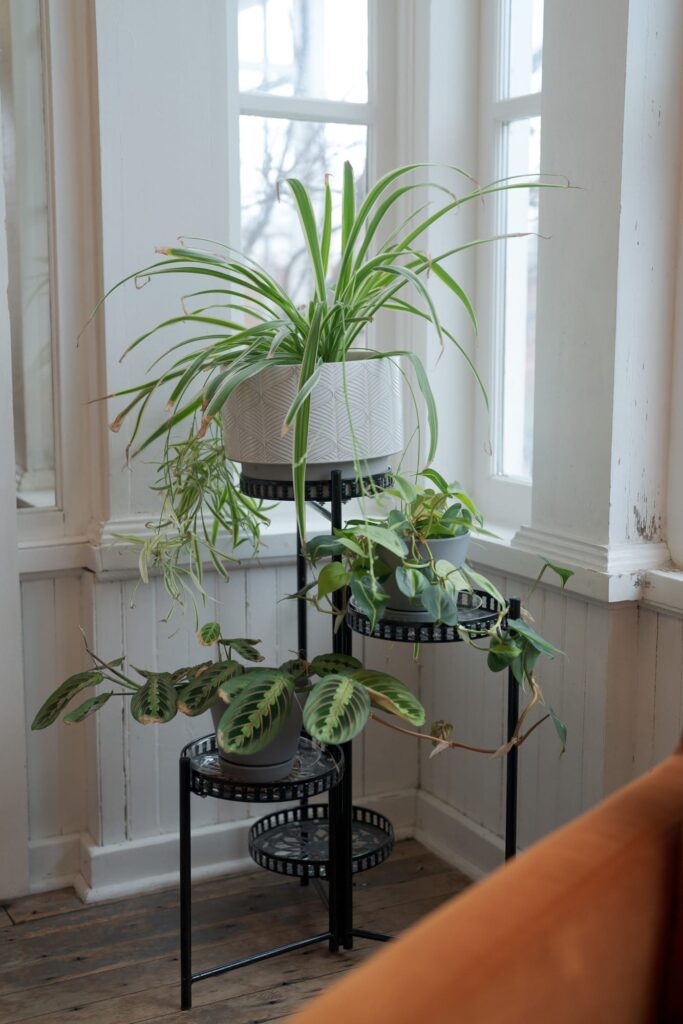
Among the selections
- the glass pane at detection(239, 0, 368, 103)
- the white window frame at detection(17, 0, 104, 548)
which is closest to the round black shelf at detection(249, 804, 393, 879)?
the white window frame at detection(17, 0, 104, 548)

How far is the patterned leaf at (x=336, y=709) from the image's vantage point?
176cm

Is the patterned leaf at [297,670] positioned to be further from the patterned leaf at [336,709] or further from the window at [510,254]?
the window at [510,254]

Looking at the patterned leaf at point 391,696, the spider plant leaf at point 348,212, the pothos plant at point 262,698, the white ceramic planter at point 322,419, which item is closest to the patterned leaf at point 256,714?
the pothos plant at point 262,698

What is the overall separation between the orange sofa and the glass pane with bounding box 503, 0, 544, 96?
189cm

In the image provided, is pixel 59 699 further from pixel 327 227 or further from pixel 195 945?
pixel 327 227

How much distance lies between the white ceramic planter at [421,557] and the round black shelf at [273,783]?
1.14ft

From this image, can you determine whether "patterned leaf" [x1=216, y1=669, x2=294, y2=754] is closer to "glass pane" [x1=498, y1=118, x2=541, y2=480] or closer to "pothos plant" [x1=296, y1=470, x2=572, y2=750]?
"pothos plant" [x1=296, y1=470, x2=572, y2=750]

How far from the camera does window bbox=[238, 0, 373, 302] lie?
8.54 feet

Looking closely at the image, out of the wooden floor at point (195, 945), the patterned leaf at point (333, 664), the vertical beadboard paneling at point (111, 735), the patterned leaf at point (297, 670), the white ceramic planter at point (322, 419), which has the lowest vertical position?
the wooden floor at point (195, 945)

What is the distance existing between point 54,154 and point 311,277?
67 centimetres

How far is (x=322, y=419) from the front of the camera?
79.0 inches

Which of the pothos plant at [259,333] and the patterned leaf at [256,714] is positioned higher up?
the pothos plant at [259,333]

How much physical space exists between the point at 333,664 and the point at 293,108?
138cm

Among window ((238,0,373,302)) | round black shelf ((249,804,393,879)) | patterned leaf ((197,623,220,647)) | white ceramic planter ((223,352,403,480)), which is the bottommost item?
round black shelf ((249,804,393,879))
